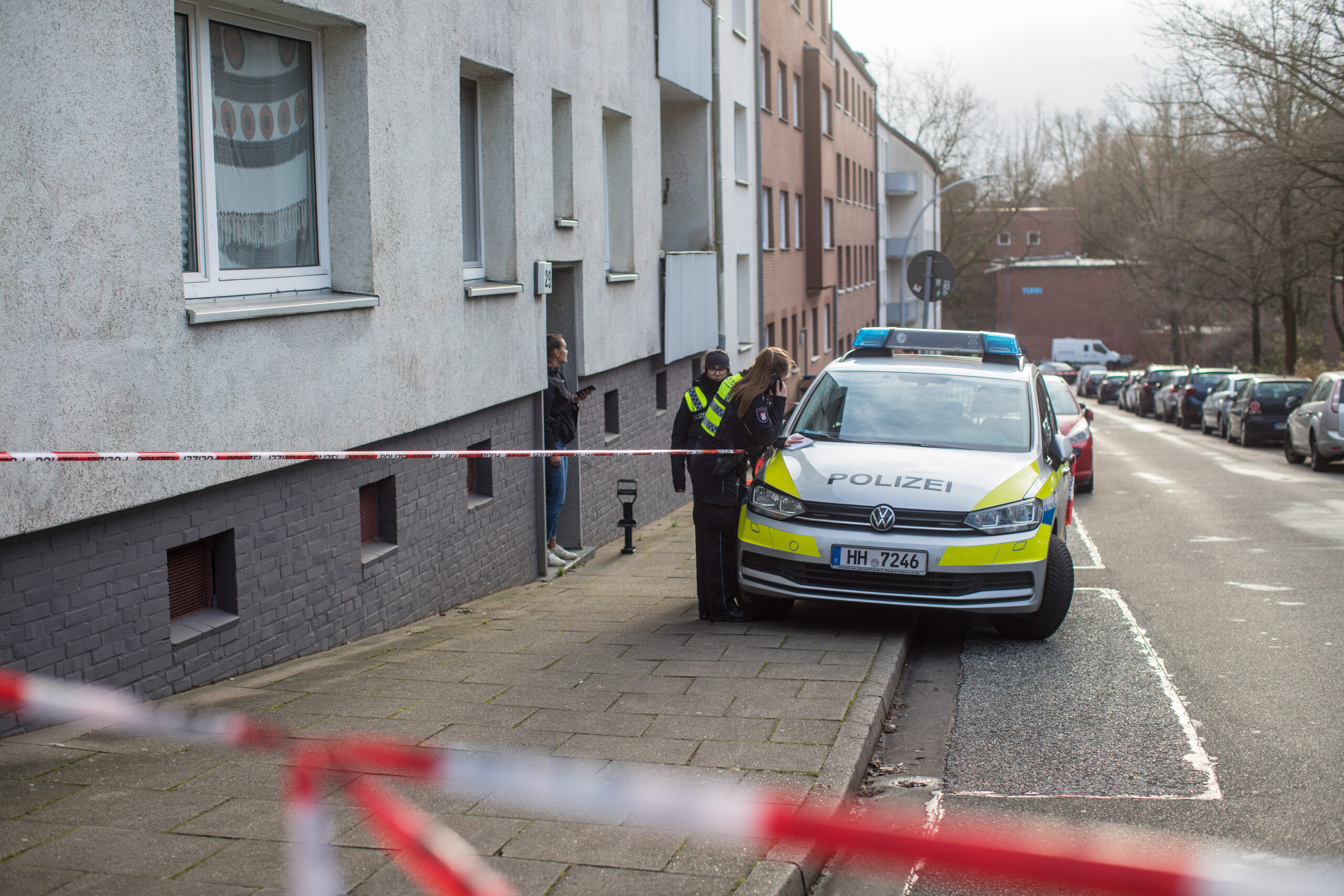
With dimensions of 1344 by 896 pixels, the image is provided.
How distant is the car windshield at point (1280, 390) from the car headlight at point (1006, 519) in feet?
77.3

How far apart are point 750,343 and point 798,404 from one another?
1612cm

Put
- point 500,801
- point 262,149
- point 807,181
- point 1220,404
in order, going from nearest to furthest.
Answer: point 500,801, point 262,149, point 1220,404, point 807,181

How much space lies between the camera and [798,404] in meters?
9.41

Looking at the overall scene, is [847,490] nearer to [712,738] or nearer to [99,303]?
[712,738]

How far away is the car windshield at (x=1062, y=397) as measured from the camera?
61.6 feet

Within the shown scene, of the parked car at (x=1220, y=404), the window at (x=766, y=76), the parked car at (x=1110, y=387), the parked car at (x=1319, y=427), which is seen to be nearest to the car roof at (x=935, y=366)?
the parked car at (x=1319, y=427)

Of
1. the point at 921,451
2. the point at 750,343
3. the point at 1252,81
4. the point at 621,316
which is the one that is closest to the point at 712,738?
the point at 921,451

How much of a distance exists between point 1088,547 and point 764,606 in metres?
5.62

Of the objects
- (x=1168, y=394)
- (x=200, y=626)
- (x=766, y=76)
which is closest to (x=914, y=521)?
(x=200, y=626)

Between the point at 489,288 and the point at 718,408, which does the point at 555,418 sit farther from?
the point at 718,408

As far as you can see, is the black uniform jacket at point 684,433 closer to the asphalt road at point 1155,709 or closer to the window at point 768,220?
the asphalt road at point 1155,709

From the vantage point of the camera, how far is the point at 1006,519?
776 cm

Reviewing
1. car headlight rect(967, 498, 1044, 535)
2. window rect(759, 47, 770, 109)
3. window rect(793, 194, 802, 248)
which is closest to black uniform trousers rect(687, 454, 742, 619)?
car headlight rect(967, 498, 1044, 535)

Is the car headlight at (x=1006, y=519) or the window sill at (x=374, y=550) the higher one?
the car headlight at (x=1006, y=519)
